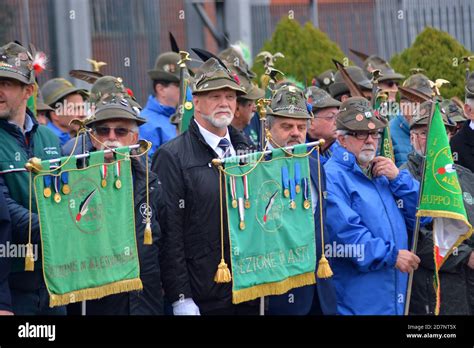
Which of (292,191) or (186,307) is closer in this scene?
(186,307)

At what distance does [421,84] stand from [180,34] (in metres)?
7.56

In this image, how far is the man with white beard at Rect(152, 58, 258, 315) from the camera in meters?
8.05

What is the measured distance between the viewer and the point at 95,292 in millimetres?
7668

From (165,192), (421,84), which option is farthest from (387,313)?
(421,84)

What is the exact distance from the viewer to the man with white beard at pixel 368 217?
28.3ft

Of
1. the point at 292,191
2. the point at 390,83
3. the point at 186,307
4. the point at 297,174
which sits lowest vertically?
the point at 186,307

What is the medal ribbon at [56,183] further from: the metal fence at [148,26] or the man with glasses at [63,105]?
the metal fence at [148,26]

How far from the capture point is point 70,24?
17.1 m

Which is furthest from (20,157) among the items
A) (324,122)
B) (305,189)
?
(324,122)

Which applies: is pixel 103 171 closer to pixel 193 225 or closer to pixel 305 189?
pixel 193 225

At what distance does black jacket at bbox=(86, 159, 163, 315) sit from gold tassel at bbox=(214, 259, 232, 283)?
389 millimetres

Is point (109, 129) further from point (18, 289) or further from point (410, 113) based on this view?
point (410, 113)

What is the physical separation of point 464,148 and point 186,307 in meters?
3.18

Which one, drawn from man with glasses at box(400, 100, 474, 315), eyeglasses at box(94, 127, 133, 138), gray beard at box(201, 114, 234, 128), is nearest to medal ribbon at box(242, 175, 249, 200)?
gray beard at box(201, 114, 234, 128)
